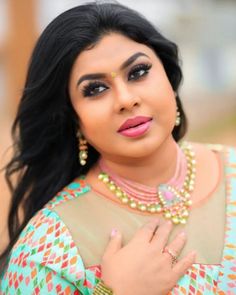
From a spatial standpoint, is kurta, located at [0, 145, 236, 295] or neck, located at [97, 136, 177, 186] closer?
kurta, located at [0, 145, 236, 295]

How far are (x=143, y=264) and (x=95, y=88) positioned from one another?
525 mm

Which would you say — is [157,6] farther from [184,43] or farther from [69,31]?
[69,31]

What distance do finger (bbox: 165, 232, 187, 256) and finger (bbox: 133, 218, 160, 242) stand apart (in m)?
0.07

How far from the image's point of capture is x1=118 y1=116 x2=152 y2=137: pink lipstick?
1.96 meters

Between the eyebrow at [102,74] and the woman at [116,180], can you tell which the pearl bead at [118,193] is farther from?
Answer: the eyebrow at [102,74]

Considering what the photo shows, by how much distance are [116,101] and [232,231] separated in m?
0.54

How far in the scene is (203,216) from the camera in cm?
213

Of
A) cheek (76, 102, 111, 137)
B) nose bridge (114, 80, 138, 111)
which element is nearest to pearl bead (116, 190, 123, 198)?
cheek (76, 102, 111, 137)

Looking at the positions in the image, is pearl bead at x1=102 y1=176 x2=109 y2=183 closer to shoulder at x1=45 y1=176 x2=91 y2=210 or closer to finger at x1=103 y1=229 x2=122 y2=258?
shoulder at x1=45 y1=176 x2=91 y2=210

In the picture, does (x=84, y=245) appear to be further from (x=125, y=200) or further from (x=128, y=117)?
(x=128, y=117)

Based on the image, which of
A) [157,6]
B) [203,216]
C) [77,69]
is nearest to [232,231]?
[203,216]

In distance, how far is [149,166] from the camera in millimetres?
2146

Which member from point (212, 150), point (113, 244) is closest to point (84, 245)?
point (113, 244)

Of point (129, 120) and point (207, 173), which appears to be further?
point (207, 173)
